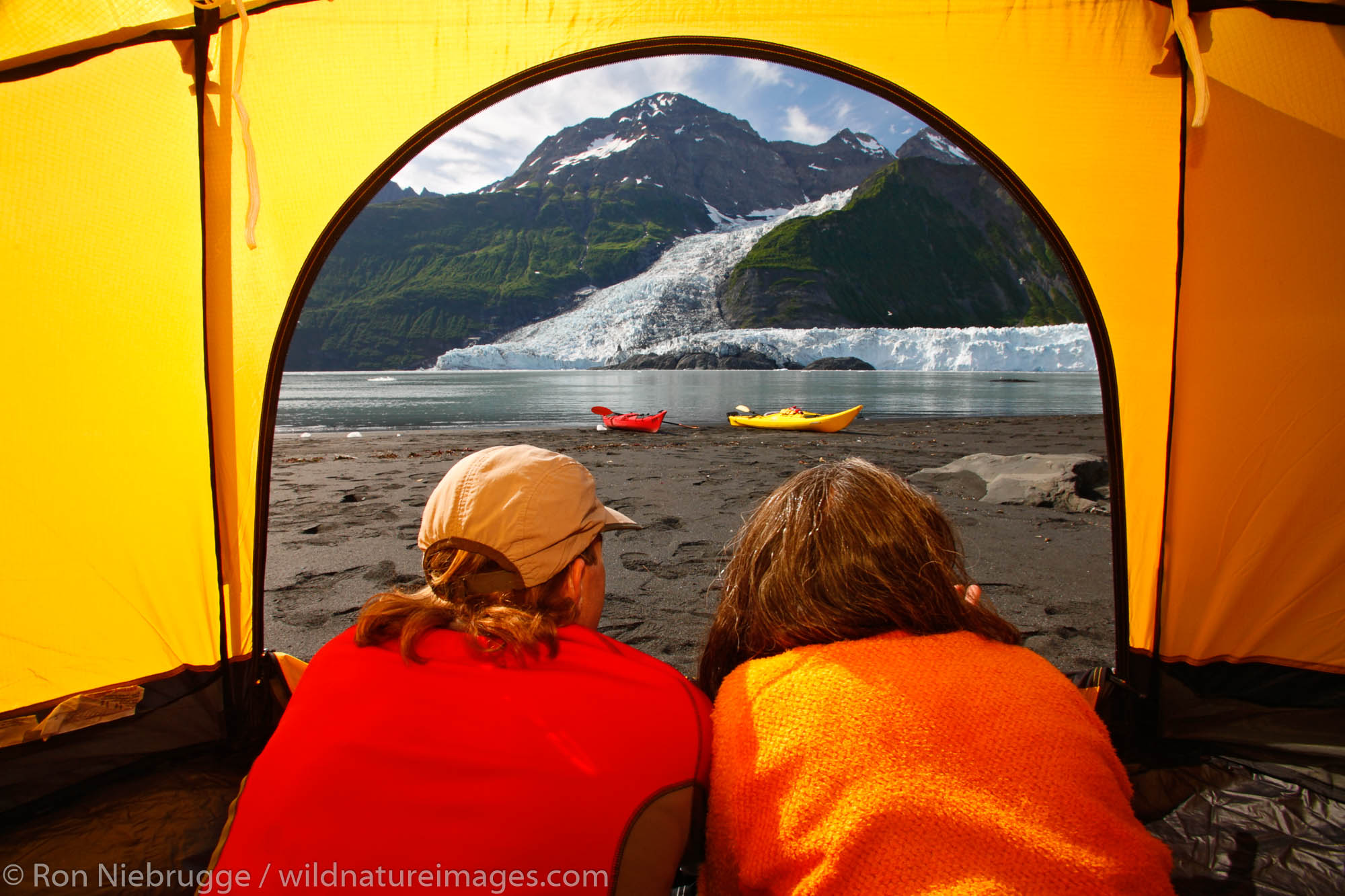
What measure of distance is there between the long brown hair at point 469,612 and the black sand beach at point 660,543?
1.02m

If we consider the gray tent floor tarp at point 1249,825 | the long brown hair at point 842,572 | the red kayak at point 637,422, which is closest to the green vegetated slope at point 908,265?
the red kayak at point 637,422

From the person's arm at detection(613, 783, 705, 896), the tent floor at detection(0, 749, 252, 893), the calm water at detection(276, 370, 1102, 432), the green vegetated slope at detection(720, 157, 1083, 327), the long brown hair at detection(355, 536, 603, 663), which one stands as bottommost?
the calm water at detection(276, 370, 1102, 432)

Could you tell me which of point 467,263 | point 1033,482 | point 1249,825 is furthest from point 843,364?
point 467,263

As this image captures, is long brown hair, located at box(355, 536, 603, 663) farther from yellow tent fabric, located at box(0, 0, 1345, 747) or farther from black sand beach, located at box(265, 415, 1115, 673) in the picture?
yellow tent fabric, located at box(0, 0, 1345, 747)

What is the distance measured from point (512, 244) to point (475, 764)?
15600 centimetres

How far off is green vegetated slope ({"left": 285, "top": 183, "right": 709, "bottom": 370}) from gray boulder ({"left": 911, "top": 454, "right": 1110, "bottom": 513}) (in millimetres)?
105853

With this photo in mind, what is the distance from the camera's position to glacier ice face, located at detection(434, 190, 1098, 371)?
5378 centimetres

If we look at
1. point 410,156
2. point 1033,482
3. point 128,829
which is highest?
Answer: point 410,156

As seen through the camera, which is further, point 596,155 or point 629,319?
point 596,155

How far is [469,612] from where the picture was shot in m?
1.20

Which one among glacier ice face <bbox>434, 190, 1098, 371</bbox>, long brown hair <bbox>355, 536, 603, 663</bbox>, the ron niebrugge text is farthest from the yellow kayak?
glacier ice face <bbox>434, 190, 1098, 371</bbox>

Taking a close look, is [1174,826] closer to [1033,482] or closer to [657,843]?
[657,843]

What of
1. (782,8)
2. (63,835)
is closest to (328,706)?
(63,835)

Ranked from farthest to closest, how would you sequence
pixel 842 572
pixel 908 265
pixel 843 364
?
pixel 908 265
pixel 843 364
pixel 842 572
